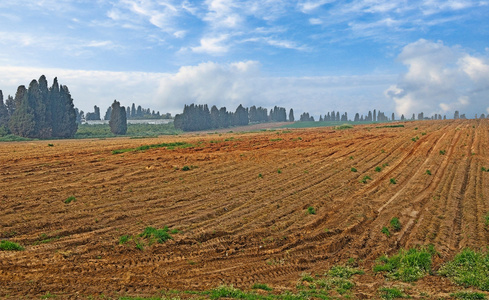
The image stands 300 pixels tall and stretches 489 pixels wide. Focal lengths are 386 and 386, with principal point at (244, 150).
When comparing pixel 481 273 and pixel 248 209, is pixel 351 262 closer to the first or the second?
pixel 481 273

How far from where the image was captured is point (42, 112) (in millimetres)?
70500

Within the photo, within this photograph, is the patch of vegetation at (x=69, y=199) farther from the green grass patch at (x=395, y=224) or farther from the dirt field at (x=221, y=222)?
the green grass patch at (x=395, y=224)

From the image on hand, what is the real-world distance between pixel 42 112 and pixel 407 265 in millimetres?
74607

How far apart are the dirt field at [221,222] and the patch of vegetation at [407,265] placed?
31cm

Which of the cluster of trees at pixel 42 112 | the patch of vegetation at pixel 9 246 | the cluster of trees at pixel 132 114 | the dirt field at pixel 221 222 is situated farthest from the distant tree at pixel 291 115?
the patch of vegetation at pixel 9 246

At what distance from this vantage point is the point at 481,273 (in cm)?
795

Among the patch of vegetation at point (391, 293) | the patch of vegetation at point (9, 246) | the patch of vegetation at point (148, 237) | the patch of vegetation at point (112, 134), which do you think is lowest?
the patch of vegetation at point (391, 293)

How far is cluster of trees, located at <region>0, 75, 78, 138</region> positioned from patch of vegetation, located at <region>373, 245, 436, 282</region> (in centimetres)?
7230

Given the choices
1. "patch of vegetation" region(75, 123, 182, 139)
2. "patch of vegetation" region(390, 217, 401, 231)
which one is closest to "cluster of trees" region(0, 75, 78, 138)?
"patch of vegetation" region(75, 123, 182, 139)

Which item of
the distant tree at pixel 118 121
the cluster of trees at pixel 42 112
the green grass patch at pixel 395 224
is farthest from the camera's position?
the distant tree at pixel 118 121

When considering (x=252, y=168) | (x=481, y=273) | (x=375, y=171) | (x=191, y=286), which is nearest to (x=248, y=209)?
(x=191, y=286)

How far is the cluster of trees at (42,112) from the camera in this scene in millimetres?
68688

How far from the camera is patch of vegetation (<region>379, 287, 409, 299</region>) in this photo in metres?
7.07

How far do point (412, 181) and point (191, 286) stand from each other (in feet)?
48.3
